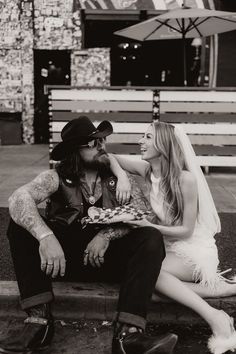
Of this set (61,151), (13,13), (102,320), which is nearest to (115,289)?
(102,320)

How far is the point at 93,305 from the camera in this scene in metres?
3.83

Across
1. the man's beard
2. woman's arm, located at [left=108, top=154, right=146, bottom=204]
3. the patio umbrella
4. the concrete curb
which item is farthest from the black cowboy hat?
the patio umbrella

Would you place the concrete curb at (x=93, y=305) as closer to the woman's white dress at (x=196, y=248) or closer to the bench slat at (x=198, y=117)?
the woman's white dress at (x=196, y=248)

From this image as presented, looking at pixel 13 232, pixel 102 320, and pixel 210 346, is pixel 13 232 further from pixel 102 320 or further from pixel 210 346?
pixel 210 346

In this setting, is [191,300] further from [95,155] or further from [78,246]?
[95,155]

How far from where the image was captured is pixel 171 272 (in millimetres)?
3619

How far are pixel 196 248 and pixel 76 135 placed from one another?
1.15m

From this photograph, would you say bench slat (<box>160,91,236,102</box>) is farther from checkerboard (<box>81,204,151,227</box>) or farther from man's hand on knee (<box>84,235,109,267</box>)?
man's hand on knee (<box>84,235,109,267</box>)

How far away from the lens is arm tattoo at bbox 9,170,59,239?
338 cm

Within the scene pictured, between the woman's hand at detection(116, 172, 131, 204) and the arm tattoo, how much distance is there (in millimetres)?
429

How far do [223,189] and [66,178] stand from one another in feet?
14.9

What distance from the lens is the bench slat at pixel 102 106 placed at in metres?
8.33

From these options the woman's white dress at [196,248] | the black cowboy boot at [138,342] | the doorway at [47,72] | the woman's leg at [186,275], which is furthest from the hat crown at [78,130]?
the doorway at [47,72]

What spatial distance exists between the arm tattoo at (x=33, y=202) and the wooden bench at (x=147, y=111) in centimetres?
476
